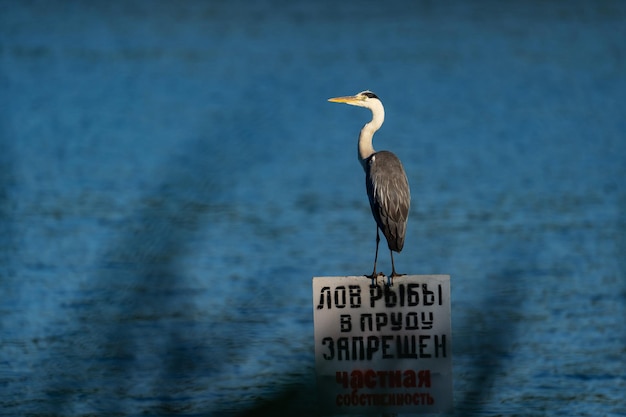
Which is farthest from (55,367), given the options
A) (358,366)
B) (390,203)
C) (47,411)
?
(390,203)

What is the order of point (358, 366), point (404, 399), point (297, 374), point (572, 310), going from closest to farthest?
point (297, 374) < point (404, 399) < point (358, 366) < point (572, 310)

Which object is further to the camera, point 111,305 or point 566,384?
point 566,384

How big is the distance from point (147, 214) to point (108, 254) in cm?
6

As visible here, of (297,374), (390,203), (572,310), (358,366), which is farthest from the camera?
(572,310)

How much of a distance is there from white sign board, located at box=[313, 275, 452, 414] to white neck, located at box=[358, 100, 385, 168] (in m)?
3.39

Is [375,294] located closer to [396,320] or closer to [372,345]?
[396,320]

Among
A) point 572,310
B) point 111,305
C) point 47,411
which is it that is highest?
point 572,310

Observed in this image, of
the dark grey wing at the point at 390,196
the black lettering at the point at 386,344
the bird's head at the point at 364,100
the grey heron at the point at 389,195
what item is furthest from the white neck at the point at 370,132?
the black lettering at the point at 386,344

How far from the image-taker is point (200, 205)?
37.9 inches

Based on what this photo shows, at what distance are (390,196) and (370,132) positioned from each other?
3.48 feet

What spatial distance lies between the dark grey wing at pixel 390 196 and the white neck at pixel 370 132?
1.53 ft

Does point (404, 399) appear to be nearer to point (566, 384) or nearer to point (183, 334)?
point (183, 334)

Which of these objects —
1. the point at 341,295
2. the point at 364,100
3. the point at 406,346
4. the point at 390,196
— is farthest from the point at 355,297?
the point at 364,100

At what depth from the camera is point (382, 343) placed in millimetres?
2691
